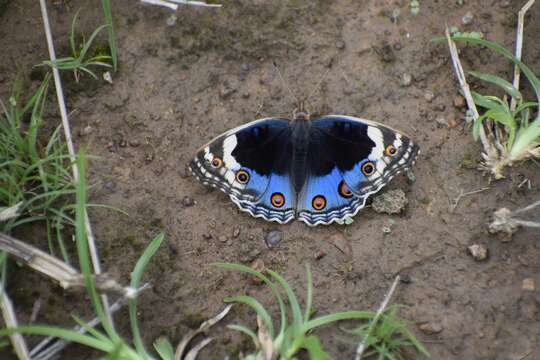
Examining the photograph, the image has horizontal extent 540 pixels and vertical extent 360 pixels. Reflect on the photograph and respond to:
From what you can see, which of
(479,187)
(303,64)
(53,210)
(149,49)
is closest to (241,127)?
(303,64)

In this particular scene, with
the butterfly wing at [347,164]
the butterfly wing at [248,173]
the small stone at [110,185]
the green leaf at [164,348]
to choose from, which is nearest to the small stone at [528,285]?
the butterfly wing at [347,164]

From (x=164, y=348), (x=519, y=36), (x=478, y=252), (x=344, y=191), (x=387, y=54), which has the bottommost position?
(x=164, y=348)

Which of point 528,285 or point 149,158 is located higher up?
point 149,158

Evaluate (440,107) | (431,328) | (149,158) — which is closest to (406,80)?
(440,107)

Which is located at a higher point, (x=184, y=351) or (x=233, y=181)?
(x=233, y=181)

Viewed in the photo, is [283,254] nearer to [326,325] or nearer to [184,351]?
[326,325]

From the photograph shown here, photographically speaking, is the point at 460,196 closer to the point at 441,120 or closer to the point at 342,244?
the point at 441,120
